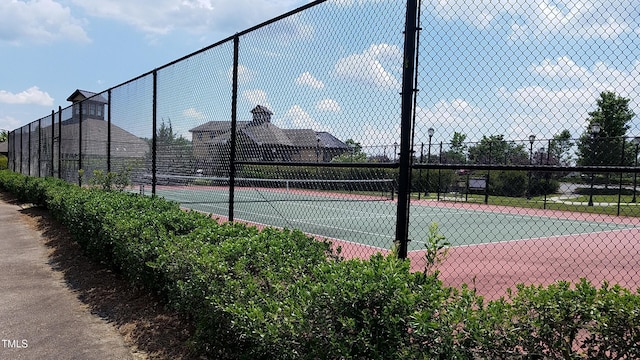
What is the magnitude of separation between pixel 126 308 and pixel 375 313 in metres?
3.57

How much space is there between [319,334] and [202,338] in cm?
126

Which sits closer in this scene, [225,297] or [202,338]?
[225,297]

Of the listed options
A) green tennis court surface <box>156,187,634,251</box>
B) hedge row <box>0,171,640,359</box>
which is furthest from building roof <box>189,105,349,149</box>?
green tennis court surface <box>156,187,634,251</box>

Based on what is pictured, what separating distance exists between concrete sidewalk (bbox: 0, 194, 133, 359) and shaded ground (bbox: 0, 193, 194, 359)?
0.10 m

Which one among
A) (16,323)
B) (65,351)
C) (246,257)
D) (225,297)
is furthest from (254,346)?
(16,323)

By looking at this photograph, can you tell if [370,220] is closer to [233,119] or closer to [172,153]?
[172,153]

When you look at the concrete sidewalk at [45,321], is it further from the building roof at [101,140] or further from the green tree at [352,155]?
the building roof at [101,140]

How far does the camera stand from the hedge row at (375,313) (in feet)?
6.62

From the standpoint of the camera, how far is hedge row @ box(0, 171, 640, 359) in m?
2.02

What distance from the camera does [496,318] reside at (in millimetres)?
2084

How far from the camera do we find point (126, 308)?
4988mm

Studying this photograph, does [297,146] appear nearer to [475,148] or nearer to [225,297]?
[475,148]

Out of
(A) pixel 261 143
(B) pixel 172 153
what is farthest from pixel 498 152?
→ (B) pixel 172 153

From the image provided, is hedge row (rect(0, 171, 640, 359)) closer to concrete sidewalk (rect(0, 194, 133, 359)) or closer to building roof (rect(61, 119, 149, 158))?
concrete sidewalk (rect(0, 194, 133, 359))
